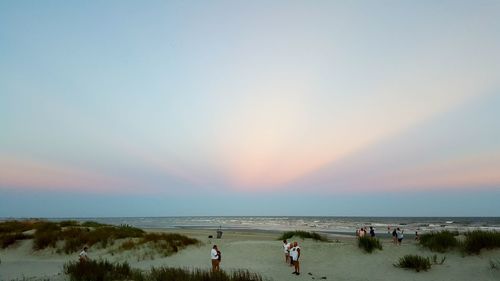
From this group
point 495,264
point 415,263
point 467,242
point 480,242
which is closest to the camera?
point 495,264

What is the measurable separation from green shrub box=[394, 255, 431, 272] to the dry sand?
263 millimetres

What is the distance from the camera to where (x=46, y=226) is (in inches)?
1294

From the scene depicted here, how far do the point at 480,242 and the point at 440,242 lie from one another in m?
2.01

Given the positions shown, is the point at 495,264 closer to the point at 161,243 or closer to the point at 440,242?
the point at 440,242

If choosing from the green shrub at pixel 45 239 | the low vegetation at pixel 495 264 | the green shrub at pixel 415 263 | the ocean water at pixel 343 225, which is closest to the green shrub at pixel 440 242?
the green shrub at pixel 415 263

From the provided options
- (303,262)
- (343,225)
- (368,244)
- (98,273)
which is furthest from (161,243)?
(343,225)

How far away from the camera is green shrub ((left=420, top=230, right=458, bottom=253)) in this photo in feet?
65.9

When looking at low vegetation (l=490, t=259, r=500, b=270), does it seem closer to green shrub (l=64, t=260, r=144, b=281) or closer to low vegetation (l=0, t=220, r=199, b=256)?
green shrub (l=64, t=260, r=144, b=281)

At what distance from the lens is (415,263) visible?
17984 millimetres

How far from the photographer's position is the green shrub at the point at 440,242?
20.1m

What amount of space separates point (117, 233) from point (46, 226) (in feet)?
25.2

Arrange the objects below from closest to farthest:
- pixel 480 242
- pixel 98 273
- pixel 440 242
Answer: pixel 98 273, pixel 480 242, pixel 440 242

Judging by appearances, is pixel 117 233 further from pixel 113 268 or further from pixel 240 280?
pixel 240 280

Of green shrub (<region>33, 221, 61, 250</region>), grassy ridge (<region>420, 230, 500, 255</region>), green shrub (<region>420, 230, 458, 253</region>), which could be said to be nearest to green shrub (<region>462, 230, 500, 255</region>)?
grassy ridge (<region>420, 230, 500, 255</region>)
